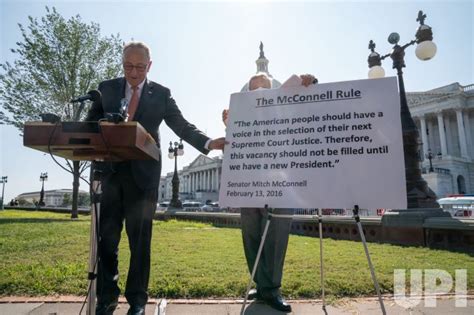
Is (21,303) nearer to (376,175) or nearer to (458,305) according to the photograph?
(376,175)

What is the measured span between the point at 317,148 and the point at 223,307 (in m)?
1.84

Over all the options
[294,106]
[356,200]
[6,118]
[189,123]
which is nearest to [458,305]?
[356,200]

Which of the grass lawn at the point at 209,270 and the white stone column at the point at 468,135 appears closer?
the grass lawn at the point at 209,270

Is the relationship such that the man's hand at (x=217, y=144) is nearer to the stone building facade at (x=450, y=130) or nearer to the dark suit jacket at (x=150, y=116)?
the dark suit jacket at (x=150, y=116)

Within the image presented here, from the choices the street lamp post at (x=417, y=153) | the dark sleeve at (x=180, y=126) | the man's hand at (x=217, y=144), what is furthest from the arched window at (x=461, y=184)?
the dark sleeve at (x=180, y=126)

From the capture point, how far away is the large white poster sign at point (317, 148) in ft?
7.95

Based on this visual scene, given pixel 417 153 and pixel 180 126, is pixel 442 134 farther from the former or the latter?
pixel 180 126

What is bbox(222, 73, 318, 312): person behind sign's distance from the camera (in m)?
3.08

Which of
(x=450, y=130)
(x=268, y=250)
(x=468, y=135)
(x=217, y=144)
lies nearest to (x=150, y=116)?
(x=217, y=144)

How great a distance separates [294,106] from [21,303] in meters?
3.36

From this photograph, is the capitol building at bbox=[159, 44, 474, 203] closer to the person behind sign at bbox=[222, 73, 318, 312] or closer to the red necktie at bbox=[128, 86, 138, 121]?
the person behind sign at bbox=[222, 73, 318, 312]

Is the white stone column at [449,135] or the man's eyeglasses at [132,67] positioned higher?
the white stone column at [449,135]

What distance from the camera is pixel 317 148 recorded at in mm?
2619

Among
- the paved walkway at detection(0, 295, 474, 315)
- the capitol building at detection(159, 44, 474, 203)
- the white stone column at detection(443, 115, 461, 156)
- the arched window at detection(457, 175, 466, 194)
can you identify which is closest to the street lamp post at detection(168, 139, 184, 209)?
the paved walkway at detection(0, 295, 474, 315)
